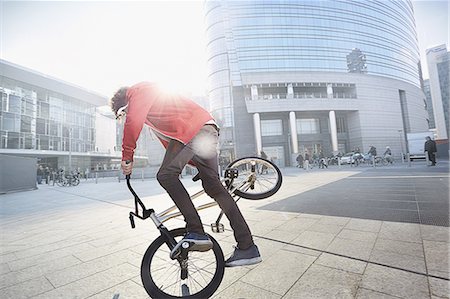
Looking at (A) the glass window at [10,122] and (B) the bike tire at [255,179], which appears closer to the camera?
(B) the bike tire at [255,179]

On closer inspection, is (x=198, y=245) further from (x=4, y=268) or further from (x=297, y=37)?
(x=297, y=37)

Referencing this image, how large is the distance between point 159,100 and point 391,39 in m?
75.5

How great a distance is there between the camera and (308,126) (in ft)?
142

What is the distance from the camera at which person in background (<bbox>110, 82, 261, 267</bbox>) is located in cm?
176

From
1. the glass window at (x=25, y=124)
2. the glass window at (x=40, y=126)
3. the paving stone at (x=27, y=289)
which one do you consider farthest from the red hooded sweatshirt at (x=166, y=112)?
the glass window at (x=40, y=126)

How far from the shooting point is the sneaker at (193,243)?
175cm

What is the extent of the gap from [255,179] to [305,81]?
145 ft

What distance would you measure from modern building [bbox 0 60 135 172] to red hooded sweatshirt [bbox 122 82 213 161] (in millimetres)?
40866

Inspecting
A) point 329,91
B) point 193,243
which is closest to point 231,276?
point 193,243

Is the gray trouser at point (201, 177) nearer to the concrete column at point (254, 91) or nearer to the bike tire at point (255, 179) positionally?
the bike tire at point (255, 179)

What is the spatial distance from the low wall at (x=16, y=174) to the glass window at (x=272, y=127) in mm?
34559

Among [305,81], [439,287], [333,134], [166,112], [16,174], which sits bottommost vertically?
[439,287]

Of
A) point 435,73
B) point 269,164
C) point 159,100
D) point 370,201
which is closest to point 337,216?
point 370,201

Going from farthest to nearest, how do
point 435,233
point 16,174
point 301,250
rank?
point 16,174 → point 435,233 → point 301,250
